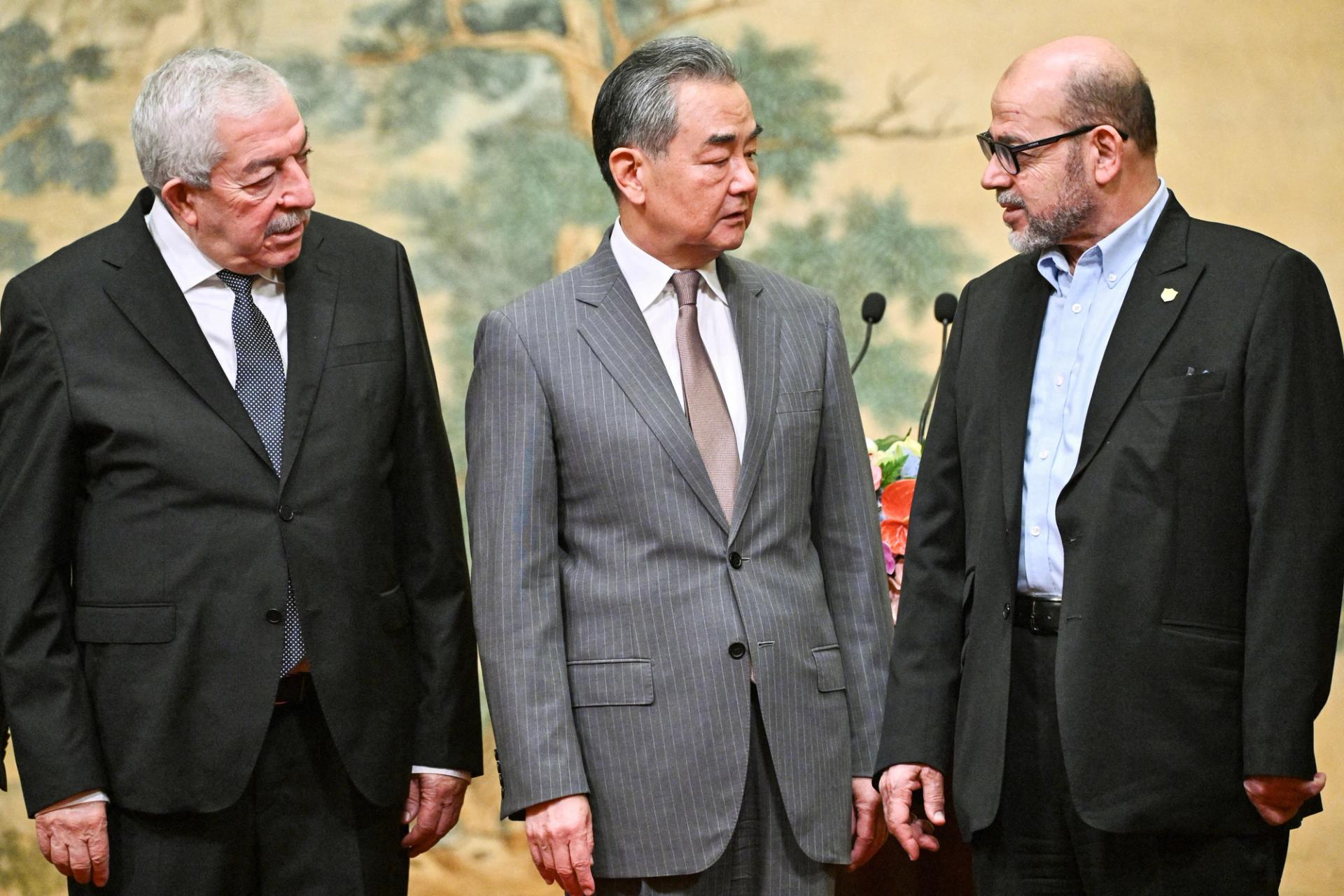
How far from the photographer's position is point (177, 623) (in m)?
2.23

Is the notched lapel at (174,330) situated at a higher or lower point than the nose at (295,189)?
lower

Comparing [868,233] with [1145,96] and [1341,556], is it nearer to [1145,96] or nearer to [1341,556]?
[1145,96]

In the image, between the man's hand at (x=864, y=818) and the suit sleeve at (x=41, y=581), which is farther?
the man's hand at (x=864, y=818)

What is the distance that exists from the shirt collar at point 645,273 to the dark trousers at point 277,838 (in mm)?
811

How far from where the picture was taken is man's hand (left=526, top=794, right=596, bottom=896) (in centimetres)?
212

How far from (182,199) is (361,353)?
0.36 meters

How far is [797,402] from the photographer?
7.63ft

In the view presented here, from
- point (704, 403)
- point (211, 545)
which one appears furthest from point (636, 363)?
point (211, 545)

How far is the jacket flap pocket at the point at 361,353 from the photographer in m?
2.37

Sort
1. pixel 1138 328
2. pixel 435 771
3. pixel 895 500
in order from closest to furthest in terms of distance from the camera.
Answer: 1. pixel 1138 328
2. pixel 435 771
3. pixel 895 500

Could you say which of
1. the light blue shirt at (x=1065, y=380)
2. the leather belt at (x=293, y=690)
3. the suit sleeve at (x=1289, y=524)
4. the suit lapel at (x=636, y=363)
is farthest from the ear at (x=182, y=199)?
the suit sleeve at (x=1289, y=524)

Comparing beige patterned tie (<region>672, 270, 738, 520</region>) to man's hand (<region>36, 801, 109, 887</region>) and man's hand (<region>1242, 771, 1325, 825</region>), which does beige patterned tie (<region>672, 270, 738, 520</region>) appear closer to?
man's hand (<region>1242, 771, 1325, 825</region>)

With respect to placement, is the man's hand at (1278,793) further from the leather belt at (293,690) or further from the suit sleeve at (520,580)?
the leather belt at (293,690)

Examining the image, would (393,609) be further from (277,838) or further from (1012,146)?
(1012,146)
